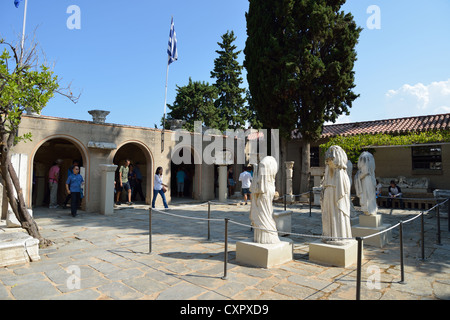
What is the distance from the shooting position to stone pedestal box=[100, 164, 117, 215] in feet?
34.5

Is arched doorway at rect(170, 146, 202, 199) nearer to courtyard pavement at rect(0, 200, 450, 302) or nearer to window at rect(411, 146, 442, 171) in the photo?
courtyard pavement at rect(0, 200, 450, 302)

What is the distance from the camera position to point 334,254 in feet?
16.7

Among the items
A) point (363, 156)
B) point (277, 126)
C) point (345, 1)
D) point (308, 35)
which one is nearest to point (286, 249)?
point (363, 156)

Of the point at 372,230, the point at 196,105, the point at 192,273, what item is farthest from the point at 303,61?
the point at 196,105

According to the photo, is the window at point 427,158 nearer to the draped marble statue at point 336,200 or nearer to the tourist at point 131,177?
the draped marble statue at point 336,200

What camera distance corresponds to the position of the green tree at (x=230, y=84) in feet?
91.9

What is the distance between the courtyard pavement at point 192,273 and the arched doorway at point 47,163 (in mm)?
5737

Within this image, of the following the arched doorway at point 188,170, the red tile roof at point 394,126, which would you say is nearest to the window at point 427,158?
the red tile roof at point 394,126

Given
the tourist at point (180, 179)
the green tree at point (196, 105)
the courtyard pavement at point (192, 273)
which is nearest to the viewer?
the courtyard pavement at point (192, 273)

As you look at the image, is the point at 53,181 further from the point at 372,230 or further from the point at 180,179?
the point at 372,230

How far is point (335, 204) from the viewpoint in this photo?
17.2 feet

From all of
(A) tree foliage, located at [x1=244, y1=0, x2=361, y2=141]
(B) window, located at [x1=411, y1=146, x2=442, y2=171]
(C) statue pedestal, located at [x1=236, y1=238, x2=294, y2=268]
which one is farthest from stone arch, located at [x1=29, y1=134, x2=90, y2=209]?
(B) window, located at [x1=411, y1=146, x2=442, y2=171]
